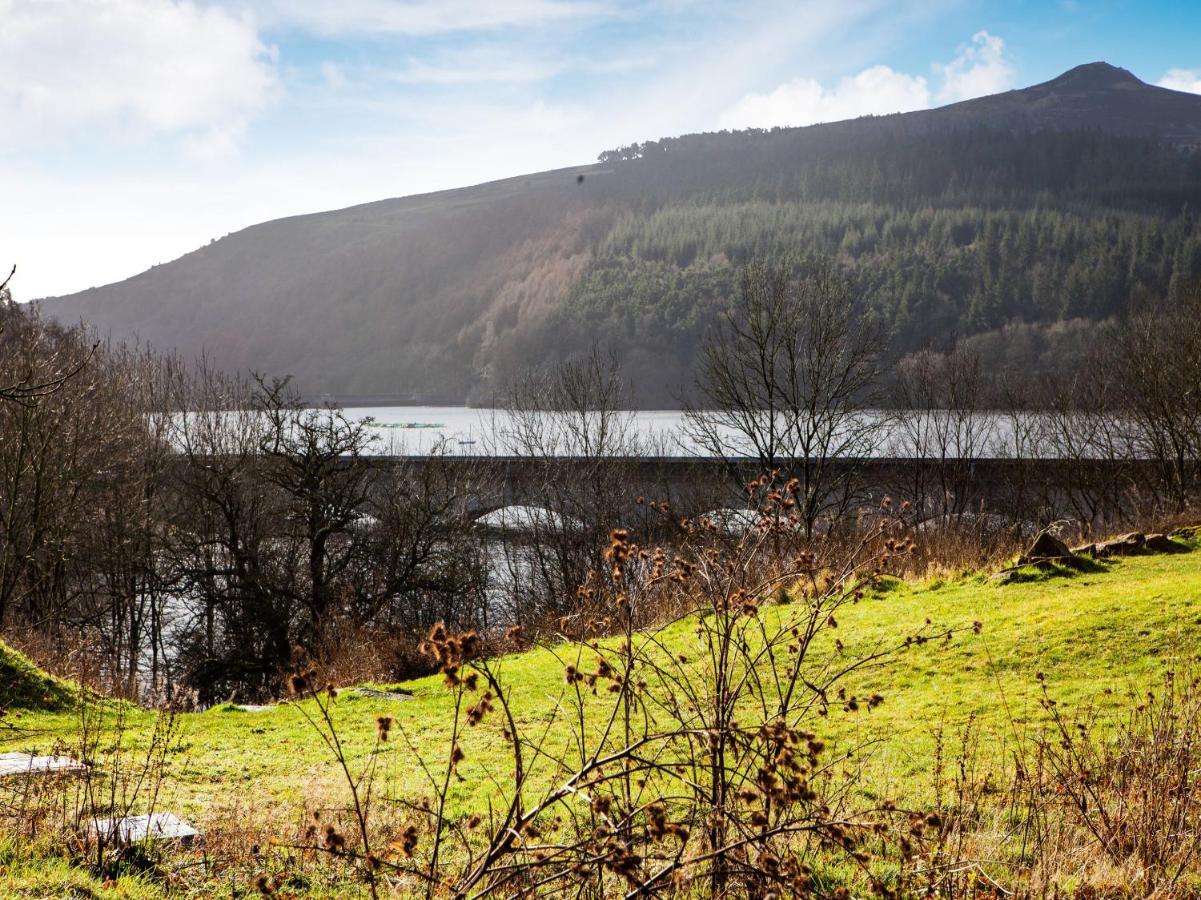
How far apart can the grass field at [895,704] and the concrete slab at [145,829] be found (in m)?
0.29

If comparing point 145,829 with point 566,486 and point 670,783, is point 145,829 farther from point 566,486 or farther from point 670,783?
point 566,486

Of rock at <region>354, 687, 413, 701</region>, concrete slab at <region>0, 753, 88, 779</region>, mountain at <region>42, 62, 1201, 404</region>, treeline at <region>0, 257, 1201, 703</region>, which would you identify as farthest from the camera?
mountain at <region>42, 62, 1201, 404</region>

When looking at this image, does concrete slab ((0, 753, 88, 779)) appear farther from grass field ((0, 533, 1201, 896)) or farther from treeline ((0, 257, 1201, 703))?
treeline ((0, 257, 1201, 703))

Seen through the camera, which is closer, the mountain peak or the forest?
the forest

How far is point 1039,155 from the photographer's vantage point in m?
102

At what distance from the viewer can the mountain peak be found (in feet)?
490

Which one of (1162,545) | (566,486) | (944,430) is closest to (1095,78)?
(944,430)

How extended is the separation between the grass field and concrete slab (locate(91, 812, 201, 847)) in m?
0.29

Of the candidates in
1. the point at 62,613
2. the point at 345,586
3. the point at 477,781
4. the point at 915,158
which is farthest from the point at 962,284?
the point at 477,781

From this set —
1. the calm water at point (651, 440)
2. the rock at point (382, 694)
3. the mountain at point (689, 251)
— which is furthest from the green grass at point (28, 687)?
the mountain at point (689, 251)

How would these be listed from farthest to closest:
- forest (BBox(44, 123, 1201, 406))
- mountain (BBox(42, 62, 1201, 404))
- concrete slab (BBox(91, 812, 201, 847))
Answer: mountain (BBox(42, 62, 1201, 404)), forest (BBox(44, 123, 1201, 406)), concrete slab (BBox(91, 812, 201, 847))

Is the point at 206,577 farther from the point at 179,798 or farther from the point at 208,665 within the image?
the point at 179,798

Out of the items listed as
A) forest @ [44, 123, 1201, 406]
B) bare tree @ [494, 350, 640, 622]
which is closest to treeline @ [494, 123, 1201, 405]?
forest @ [44, 123, 1201, 406]

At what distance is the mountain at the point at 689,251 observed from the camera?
6650 cm
